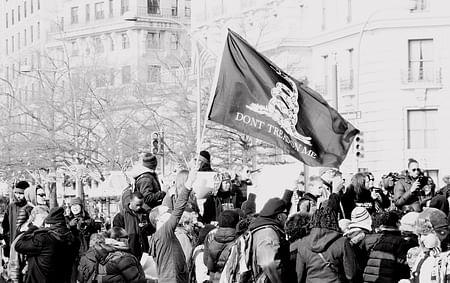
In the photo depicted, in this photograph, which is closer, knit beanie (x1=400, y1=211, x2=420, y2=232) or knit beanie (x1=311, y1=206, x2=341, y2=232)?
knit beanie (x1=311, y1=206, x2=341, y2=232)

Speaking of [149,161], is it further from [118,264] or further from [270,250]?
[270,250]

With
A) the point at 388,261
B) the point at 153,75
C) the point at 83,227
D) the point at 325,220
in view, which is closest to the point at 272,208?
the point at 325,220

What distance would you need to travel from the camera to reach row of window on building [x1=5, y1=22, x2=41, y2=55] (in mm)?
108506

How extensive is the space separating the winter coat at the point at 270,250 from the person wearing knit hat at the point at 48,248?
347cm

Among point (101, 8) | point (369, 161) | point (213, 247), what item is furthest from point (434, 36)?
point (101, 8)

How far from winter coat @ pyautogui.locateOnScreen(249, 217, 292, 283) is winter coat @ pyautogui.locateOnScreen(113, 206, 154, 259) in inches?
155

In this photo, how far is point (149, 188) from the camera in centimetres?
1446

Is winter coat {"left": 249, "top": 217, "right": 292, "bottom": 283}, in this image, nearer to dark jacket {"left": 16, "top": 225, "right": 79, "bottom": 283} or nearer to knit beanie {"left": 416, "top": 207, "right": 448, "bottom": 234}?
knit beanie {"left": 416, "top": 207, "right": 448, "bottom": 234}

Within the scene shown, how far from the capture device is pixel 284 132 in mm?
13820

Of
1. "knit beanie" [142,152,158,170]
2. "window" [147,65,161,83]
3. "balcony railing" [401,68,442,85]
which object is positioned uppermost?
"window" [147,65,161,83]

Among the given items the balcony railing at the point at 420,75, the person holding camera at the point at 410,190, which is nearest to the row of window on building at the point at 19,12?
the balcony railing at the point at 420,75

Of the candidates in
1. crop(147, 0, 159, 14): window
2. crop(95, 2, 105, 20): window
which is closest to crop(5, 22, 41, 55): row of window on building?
crop(95, 2, 105, 20): window

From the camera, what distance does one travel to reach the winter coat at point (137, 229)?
47.8ft

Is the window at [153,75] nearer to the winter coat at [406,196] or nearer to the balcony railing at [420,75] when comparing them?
the balcony railing at [420,75]
